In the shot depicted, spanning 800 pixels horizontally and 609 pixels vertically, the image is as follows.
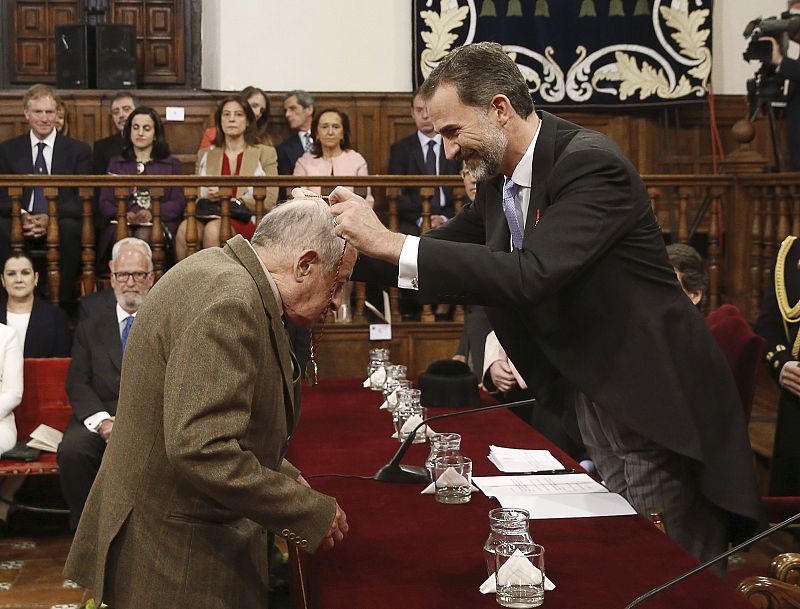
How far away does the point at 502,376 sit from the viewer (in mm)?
4375

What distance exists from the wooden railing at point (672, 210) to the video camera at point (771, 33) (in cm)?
84

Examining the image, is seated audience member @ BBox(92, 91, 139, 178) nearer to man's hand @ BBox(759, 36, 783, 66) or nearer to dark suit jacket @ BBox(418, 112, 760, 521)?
man's hand @ BBox(759, 36, 783, 66)

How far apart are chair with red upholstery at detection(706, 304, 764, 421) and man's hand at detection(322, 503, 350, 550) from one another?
1.40 m

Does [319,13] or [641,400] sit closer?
[641,400]

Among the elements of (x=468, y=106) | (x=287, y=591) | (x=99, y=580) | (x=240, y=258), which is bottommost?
(x=287, y=591)

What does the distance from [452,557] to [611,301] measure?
0.70m

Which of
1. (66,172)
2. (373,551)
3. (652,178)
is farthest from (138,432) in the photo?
(66,172)

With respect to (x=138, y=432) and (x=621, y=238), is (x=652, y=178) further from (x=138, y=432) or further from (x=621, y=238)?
(x=138, y=432)

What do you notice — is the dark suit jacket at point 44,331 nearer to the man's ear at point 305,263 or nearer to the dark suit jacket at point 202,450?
the dark suit jacket at point 202,450

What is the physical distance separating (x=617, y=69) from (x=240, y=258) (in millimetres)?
7139

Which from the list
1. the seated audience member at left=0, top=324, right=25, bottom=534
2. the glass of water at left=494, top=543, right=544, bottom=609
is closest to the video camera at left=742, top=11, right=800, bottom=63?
the seated audience member at left=0, top=324, right=25, bottom=534

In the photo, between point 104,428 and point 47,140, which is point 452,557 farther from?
point 47,140

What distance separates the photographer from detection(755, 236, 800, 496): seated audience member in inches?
154

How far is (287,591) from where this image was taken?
3580 mm
